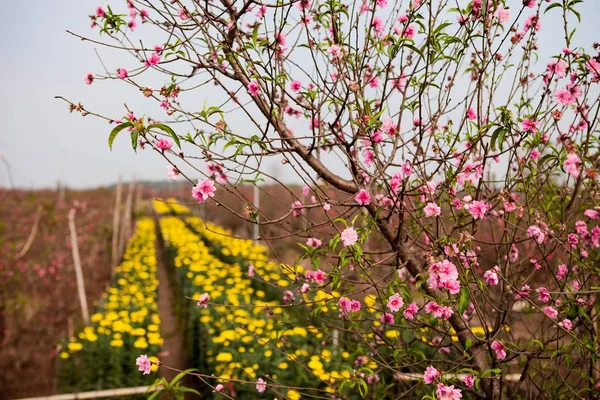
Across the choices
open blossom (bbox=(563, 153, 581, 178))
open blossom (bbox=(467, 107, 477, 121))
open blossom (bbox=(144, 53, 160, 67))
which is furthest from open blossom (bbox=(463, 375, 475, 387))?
open blossom (bbox=(144, 53, 160, 67))

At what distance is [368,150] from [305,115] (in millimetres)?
333

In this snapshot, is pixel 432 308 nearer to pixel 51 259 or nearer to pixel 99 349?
pixel 99 349

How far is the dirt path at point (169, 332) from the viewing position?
5.05 meters

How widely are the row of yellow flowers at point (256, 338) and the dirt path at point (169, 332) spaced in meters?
0.55

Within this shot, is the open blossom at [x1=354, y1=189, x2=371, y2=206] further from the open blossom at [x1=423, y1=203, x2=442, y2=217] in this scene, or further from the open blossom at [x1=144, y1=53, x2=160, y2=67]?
the open blossom at [x1=144, y1=53, x2=160, y2=67]

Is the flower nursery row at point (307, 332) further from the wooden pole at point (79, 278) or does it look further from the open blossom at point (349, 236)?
the wooden pole at point (79, 278)

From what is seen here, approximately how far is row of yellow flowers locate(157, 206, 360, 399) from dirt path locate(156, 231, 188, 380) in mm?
547

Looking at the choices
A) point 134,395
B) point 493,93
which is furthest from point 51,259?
point 493,93

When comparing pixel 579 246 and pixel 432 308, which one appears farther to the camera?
pixel 579 246

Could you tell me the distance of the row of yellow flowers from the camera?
2.18 metres

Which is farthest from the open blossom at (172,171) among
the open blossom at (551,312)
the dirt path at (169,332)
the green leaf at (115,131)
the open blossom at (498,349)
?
the dirt path at (169,332)

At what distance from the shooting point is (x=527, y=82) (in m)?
1.98

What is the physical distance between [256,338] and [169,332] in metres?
4.24

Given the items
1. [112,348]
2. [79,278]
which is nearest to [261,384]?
[112,348]
